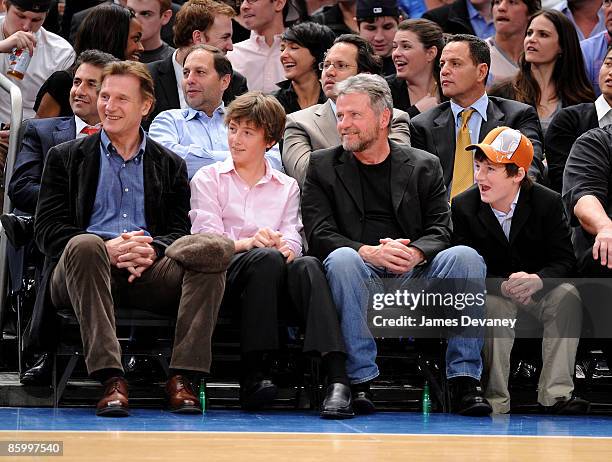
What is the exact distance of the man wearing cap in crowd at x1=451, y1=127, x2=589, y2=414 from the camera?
599 cm

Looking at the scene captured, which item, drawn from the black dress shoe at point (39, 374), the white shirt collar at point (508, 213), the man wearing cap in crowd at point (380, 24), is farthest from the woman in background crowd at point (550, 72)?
the black dress shoe at point (39, 374)

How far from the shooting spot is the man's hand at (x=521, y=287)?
6.04 m

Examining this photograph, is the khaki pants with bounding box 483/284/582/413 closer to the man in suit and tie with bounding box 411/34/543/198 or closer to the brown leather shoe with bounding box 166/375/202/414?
the man in suit and tie with bounding box 411/34/543/198

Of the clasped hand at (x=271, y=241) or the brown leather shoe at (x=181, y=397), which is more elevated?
the clasped hand at (x=271, y=241)

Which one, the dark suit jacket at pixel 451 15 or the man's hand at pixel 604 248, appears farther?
the dark suit jacket at pixel 451 15

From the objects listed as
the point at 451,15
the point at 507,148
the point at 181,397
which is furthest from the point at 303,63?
the point at 181,397

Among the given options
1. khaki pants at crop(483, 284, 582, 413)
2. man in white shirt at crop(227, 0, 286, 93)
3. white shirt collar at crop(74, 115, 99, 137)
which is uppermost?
man in white shirt at crop(227, 0, 286, 93)

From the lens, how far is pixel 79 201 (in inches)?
233

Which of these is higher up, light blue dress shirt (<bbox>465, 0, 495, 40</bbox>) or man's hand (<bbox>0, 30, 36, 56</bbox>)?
light blue dress shirt (<bbox>465, 0, 495, 40</bbox>)

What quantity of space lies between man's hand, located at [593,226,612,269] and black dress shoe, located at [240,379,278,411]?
5.57 ft

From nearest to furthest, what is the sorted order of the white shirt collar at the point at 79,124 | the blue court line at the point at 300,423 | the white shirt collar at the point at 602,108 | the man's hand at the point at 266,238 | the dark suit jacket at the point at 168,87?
the blue court line at the point at 300,423 < the man's hand at the point at 266,238 < the white shirt collar at the point at 79,124 < the white shirt collar at the point at 602,108 < the dark suit jacket at the point at 168,87

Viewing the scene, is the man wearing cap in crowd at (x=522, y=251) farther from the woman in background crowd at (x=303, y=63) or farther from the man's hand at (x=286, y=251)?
the woman in background crowd at (x=303, y=63)

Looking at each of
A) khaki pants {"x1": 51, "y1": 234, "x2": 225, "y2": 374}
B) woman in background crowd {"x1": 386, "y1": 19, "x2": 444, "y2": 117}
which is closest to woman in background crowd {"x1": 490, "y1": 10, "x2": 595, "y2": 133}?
woman in background crowd {"x1": 386, "y1": 19, "x2": 444, "y2": 117}

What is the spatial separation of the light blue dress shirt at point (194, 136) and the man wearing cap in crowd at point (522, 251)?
117 cm
